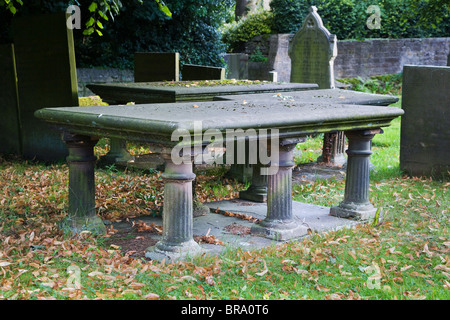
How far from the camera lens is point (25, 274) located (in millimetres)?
4398

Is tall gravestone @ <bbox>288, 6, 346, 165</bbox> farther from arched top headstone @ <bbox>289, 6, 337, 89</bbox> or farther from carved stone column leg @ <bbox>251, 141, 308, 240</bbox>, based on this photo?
carved stone column leg @ <bbox>251, 141, 308, 240</bbox>

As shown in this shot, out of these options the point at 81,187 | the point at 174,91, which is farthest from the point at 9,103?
the point at 81,187

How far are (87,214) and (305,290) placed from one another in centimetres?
224

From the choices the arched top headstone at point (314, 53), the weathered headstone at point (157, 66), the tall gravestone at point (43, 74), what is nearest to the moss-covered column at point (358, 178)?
the tall gravestone at point (43, 74)

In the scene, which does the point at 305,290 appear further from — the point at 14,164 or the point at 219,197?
the point at 14,164

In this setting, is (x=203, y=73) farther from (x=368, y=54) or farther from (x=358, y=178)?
(x=368, y=54)

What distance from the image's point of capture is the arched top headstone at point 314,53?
36.1 ft

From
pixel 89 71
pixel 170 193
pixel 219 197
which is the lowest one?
pixel 219 197

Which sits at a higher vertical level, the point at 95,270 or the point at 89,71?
the point at 89,71

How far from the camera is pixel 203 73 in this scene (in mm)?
10109

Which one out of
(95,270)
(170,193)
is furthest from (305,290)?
(95,270)

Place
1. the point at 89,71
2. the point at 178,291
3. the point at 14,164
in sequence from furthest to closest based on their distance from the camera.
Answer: the point at 89,71, the point at 14,164, the point at 178,291

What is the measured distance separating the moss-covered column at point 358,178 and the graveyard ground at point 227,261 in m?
0.20

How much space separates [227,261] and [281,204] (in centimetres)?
91
